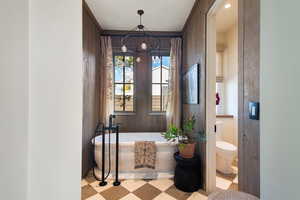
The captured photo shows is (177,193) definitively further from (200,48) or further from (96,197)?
(200,48)

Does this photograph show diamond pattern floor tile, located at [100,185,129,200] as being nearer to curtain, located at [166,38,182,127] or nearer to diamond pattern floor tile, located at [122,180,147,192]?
diamond pattern floor tile, located at [122,180,147,192]

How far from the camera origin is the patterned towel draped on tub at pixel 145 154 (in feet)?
7.65

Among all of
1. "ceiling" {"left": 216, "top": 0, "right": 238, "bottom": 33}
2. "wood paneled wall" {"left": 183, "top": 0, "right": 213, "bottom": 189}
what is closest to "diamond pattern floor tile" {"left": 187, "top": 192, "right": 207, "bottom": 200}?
"wood paneled wall" {"left": 183, "top": 0, "right": 213, "bottom": 189}

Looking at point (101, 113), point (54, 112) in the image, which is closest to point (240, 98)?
point (54, 112)

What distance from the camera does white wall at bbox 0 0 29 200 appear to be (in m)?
0.40

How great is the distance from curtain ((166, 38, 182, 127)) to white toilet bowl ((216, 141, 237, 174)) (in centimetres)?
100

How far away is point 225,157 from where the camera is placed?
7.76ft

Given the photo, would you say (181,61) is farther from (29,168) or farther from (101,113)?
(29,168)

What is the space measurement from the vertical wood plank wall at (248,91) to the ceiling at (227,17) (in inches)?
69.7

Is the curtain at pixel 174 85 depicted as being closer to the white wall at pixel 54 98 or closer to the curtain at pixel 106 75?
the curtain at pixel 106 75

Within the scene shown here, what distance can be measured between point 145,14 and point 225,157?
291 cm

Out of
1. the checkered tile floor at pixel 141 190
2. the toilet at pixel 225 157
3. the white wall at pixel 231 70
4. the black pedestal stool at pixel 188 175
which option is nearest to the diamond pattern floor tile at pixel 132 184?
the checkered tile floor at pixel 141 190

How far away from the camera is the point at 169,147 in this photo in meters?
2.37

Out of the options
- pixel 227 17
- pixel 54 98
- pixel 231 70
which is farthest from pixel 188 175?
pixel 227 17
